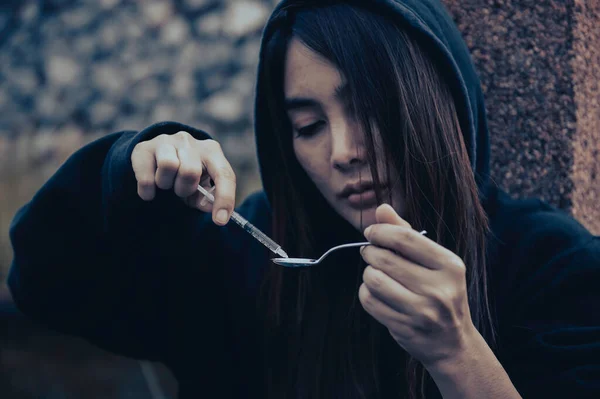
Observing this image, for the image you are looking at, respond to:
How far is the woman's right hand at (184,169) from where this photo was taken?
1184 mm

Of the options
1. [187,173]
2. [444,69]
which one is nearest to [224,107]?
[444,69]

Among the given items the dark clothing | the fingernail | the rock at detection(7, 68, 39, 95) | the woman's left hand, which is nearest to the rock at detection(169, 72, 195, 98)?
the rock at detection(7, 68, 39, 95)

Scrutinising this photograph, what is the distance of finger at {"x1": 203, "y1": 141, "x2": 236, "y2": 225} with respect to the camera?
1171mm

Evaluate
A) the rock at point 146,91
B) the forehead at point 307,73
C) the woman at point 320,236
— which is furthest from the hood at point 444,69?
the rock at point 146,91

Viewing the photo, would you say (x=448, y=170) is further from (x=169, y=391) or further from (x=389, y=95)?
(x=169, y=391)

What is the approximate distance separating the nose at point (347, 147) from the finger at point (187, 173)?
0.36 metres

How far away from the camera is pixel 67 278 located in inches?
62.9

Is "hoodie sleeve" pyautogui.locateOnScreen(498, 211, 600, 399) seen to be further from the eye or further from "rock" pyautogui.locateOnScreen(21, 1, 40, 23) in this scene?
"rock" pyautogui.locateOnScreen(21, 1, 40, 23)

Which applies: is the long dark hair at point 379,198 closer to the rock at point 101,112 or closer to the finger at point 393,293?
the finger at point 393,293

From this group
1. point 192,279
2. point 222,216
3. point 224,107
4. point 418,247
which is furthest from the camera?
point 224,107

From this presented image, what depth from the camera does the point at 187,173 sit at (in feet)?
3.91

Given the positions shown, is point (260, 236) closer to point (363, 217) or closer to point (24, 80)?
point (363, 217)

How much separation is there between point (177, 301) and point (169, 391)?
162 cm

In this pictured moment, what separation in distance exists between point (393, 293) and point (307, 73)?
69cm
